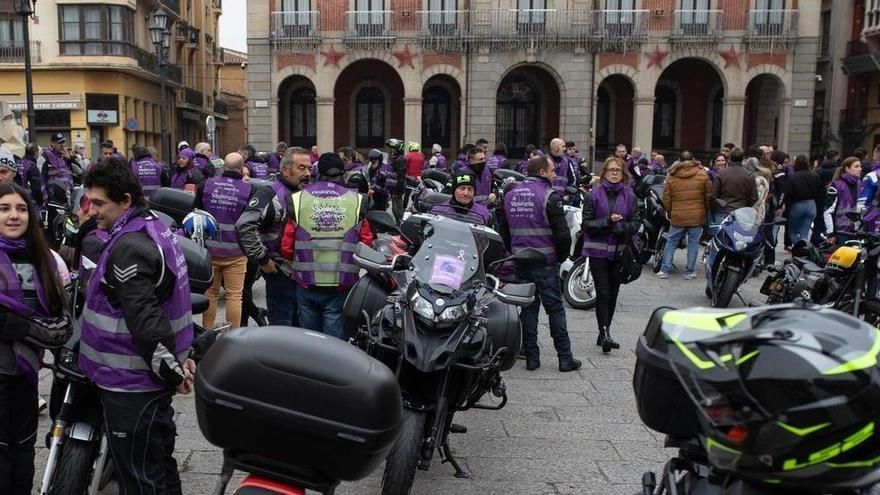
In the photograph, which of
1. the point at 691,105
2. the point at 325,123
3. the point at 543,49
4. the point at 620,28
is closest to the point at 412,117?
the point at 325,123

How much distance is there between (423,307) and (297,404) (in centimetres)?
179

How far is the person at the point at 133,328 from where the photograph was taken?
3.27 m

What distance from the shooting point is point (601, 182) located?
7.51 m

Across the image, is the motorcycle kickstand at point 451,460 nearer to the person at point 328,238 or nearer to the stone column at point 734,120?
the person at point 328,238

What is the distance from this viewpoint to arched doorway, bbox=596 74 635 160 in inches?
1369

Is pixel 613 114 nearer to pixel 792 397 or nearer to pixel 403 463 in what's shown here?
pixel 403 463

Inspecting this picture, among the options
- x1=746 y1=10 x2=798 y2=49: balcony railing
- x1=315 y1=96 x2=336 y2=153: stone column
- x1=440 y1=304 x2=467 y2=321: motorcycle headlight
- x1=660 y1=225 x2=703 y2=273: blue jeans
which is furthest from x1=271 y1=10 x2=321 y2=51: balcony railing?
x1=440 y1=304 x2=467 y2=321: motorcycle headlight

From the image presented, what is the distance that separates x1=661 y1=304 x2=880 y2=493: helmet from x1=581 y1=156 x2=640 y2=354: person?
5334mm

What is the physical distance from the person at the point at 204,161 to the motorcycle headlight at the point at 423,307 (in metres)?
8.06

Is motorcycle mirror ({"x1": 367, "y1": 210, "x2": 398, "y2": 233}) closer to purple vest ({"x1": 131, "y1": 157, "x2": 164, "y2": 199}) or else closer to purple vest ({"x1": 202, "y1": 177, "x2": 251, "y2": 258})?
purple vest ({"x1": 202, "y1": 177, "x2": 251, "y2": 258})

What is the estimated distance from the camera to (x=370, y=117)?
36.0 meters

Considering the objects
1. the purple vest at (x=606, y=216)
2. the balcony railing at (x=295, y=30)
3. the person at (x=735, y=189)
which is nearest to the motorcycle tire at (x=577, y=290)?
the purple vest at (x=606, y=216)

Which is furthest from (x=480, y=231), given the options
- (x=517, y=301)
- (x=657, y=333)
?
(x=657, y=333)

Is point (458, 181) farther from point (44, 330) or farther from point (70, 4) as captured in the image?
point (70, 4)
